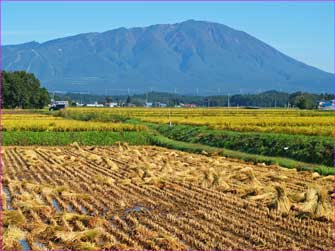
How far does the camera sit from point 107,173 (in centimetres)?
1745

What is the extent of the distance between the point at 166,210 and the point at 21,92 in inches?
2708

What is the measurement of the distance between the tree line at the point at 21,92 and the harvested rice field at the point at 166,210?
59373 mm

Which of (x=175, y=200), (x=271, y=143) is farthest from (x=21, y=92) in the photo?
(x=175, y=200)

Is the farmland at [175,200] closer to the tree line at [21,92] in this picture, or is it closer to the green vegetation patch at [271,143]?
the green vegetation patch at [271,143]

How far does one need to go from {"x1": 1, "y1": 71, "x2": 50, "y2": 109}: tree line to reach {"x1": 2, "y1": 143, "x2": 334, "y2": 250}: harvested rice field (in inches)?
2338

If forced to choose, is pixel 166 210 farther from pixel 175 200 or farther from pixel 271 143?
pixel 271 143

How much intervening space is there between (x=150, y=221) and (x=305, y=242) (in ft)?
8.83

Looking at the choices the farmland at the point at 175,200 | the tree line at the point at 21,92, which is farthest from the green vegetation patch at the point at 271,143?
the tree line at the point at 21,92

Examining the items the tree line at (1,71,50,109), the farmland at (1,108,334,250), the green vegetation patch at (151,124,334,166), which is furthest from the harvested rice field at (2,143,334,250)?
the tree line at (1,71,50,109)

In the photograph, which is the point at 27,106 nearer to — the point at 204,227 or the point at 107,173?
the point at 107,173

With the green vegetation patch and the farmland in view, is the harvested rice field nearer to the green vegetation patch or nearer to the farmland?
the farmland

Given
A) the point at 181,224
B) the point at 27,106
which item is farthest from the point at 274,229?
the point at 27,106

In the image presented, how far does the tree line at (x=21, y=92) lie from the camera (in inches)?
2958

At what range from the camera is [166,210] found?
11.2 metres
